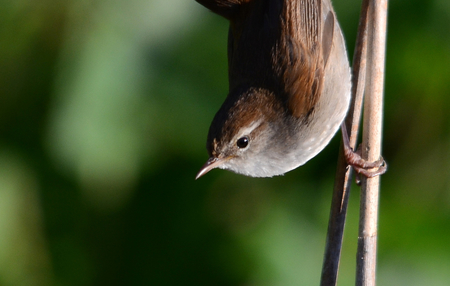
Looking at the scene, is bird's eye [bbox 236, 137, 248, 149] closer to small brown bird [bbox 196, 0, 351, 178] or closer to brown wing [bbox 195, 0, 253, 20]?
small brown bird [bbox 196, 0, 351, 178]

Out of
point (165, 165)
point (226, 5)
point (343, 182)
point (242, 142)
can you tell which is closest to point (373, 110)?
point (343, 182)

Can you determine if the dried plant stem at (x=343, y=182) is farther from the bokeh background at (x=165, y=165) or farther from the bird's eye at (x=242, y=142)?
the bokeh background at (x=165, y=165)

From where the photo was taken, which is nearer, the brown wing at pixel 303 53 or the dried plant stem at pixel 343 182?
the dried plant stem at pixel 343 182

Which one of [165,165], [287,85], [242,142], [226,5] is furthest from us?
[165,165]

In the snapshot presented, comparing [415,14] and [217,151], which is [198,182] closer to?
[217,151]

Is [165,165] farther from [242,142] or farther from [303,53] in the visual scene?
[303,53]

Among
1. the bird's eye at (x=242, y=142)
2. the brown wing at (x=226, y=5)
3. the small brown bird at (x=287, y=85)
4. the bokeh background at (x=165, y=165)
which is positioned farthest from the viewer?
the bokeh background at (x=165, y=165)

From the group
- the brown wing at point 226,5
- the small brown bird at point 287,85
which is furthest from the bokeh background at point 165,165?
the small brown bird at point 287,85

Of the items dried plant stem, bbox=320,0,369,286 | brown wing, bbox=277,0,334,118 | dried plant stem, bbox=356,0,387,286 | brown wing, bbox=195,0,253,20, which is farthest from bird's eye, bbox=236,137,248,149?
brown wing, bbox=195,0,253,20
